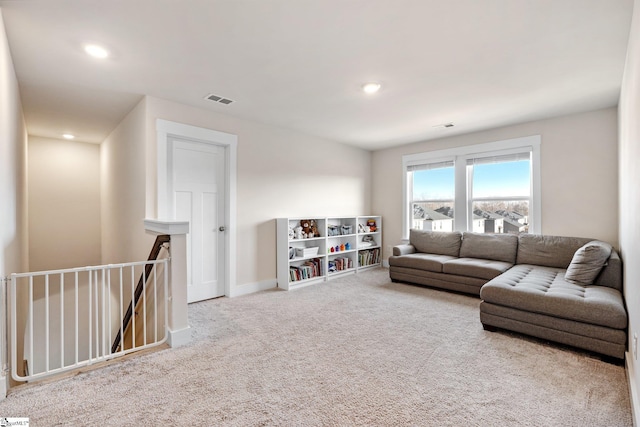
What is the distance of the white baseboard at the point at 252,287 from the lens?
13.4 ft

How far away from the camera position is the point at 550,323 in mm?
2520

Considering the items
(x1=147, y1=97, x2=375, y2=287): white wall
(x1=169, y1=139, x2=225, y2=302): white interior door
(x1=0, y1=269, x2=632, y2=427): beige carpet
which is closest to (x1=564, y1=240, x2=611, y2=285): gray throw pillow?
(x1=0, y1=269, x2=632, y2=427): beige carpet

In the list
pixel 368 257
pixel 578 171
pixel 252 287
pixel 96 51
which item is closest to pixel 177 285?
pixel 252 287

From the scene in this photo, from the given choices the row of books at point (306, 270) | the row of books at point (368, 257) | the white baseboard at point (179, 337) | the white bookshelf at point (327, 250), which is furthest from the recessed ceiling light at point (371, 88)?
the row of books at point (368, 257)

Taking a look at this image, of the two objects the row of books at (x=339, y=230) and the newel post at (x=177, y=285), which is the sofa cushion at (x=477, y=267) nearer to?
the row of books at (x=339, y=230)

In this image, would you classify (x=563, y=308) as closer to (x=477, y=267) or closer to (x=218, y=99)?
(x=477, y=267)

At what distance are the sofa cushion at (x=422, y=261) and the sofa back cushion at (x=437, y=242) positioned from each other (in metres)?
0.15

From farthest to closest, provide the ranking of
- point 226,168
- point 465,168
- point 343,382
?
point 465,168 < point 226,168 < point 343,382

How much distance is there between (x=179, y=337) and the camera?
8.47 ft

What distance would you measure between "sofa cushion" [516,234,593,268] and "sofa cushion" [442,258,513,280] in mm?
267

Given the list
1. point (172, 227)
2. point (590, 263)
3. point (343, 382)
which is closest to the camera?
point (343, 382)

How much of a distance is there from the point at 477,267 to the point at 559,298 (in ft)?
4.60

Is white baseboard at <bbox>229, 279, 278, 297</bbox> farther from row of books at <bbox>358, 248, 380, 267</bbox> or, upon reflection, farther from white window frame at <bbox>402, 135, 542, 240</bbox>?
white window frame at <bbox>402, 135, 542, 240</bbox>

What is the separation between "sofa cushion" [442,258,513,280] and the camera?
12.4ft
